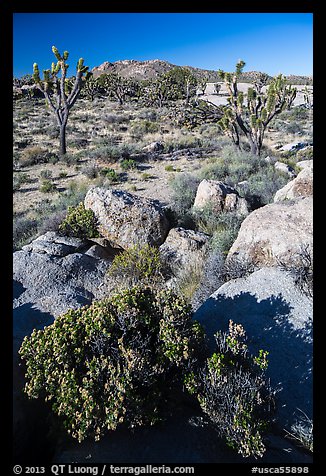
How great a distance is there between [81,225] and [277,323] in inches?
191

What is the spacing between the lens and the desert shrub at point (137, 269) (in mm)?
5793

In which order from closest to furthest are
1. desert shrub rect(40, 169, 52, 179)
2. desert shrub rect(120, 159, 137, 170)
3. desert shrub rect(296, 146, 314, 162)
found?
desert shrub rect(40, 169, 52, 179) → desert shrub rect(120, 159, 137, 170) → desert shrub rect(296, 146, 314, 162)

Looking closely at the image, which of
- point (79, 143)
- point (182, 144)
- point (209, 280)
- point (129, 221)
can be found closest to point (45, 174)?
point (79, 143)

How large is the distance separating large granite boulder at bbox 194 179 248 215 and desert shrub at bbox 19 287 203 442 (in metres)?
5.23

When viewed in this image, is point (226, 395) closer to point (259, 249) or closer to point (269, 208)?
point (259, 249)

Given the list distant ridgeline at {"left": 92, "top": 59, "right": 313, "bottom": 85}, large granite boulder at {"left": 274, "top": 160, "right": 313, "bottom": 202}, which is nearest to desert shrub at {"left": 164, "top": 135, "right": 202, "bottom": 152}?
Answer: large granite boulder at {"left": 274, "top": 160, "right": 313, "bottom": 202}

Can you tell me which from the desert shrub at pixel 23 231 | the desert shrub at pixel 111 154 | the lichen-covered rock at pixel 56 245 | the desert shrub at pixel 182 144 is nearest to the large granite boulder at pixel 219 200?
the lichen-covered rock at pixel 56 245

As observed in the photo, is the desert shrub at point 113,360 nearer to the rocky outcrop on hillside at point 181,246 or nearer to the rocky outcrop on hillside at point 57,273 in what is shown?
the rocky outcrop on hillside at point 57,273

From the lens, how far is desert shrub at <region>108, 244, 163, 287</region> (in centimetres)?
579

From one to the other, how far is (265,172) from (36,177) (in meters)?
10.4

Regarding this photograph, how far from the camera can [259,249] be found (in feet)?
17.5

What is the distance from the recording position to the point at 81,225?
7434 mm

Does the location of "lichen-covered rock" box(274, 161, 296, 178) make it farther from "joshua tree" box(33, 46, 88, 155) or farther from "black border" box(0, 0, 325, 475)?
"joshua tree" box(33, 46, 88, 155)
